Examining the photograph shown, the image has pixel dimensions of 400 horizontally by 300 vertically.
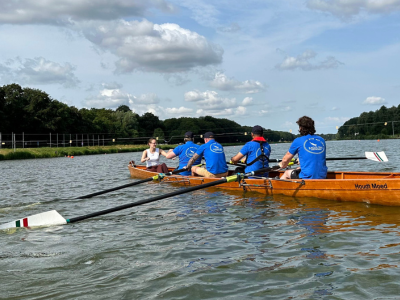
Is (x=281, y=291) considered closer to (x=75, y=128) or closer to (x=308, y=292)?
(x=308, y=292)

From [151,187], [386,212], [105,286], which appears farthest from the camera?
[151,187]

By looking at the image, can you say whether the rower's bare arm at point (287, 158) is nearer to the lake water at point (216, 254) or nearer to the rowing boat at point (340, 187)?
the rowing boat at point (340, 187)

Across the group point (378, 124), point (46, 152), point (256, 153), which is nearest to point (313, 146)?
point (256, 153)

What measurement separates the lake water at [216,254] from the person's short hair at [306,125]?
1641 mm

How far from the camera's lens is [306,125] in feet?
29.7

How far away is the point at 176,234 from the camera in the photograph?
695 centimetres

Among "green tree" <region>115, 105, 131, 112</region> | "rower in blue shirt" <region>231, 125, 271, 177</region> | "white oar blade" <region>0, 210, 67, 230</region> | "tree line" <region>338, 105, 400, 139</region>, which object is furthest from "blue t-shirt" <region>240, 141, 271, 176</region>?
"tree line" <region>338, 105, 400, 139</region>

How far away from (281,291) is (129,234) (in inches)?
143

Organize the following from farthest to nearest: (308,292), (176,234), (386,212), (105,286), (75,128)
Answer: (75,128)
(386,212)
(176,234)
(105,286)
(308,292)

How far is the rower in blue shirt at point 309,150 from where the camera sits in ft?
29.6

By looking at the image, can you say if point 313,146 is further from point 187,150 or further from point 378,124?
point 378,124

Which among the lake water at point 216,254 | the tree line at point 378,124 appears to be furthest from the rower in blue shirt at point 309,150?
the tree line at point 378,124

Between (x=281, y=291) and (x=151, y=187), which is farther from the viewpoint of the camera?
(x=151, y=187)

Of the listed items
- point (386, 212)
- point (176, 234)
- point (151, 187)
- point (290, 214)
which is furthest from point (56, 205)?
point (386, 212)
